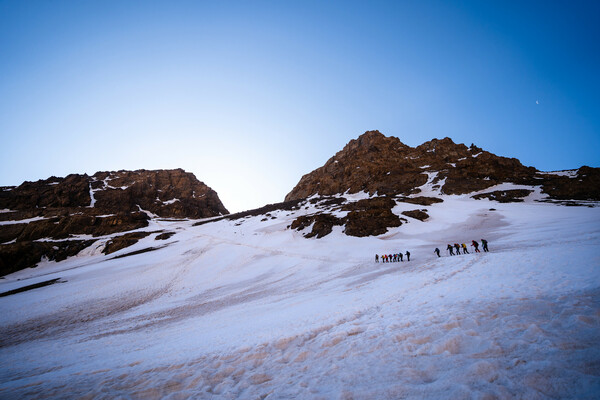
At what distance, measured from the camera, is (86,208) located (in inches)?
3447

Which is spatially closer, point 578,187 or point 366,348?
point 366,348

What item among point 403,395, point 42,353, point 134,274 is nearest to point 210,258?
point 134,274

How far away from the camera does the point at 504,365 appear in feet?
11.3

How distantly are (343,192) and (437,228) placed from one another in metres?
53.2

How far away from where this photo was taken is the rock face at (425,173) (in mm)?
57503

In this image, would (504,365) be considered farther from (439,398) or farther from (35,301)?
(35,301)

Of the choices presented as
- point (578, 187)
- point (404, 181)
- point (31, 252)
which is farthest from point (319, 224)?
point (578, 187)

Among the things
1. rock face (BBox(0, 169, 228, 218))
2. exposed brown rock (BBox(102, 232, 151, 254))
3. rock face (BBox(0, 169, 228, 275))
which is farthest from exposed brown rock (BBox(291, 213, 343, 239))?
rock face (BBox(0, 169, 228, 218))

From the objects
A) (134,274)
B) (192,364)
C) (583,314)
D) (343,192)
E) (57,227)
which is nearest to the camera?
(583,314)

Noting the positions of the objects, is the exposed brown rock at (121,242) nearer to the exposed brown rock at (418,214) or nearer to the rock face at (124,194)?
the rock face at (124,194)

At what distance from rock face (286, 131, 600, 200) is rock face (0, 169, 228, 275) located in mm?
52213

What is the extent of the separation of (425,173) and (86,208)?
126936mm

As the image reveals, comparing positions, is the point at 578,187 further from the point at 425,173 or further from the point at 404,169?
the point at 404,169

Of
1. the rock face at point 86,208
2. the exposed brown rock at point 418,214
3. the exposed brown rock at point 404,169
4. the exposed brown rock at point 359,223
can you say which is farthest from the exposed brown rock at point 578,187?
the rock face at point 86,208
